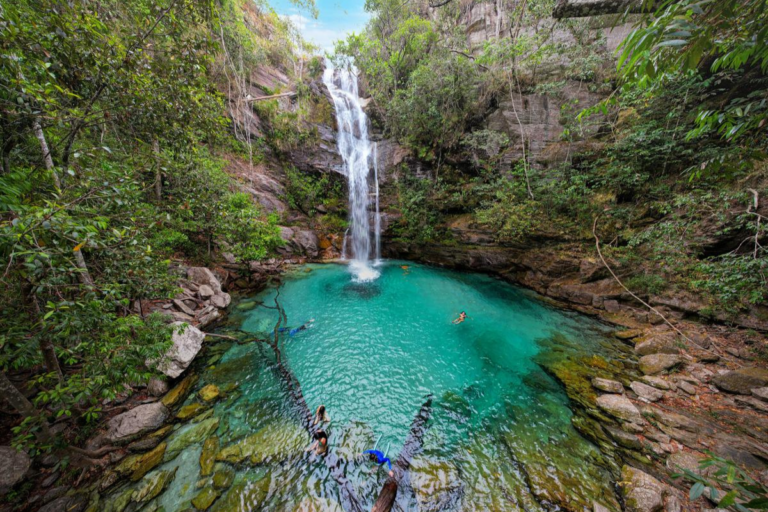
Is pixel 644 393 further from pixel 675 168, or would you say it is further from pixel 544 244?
pixel 675 168

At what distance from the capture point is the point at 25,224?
6.79ft

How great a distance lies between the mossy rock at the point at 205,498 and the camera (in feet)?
10.9

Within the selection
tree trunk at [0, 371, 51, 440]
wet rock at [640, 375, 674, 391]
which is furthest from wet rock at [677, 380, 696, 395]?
tree trunk at [0, 371, 51, 440]

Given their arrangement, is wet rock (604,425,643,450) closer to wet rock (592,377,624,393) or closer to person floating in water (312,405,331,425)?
wet rock (592,377,624,393)

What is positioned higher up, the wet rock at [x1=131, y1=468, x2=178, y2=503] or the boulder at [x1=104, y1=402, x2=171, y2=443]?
the boulder at [x1=104, y1=402, x2=171, y2=443]

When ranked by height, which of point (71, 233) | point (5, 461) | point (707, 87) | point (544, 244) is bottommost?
point (5, 461)

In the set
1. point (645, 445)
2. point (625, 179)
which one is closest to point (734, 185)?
point (625, 179)

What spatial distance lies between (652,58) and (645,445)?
5.26 metres

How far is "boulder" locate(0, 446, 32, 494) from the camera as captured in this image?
2.95 metres

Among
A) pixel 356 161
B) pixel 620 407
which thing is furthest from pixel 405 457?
pixel 356 161

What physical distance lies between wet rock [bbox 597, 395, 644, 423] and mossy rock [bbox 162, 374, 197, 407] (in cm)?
782

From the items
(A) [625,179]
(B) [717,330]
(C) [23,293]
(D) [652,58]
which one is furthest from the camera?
(A) [625,179]

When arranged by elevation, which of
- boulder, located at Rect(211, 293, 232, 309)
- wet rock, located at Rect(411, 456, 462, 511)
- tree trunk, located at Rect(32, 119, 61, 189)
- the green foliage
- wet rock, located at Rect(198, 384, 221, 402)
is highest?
tree trunk, located at Rect(32, 119, 61, 189)

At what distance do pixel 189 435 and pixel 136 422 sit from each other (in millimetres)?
820
